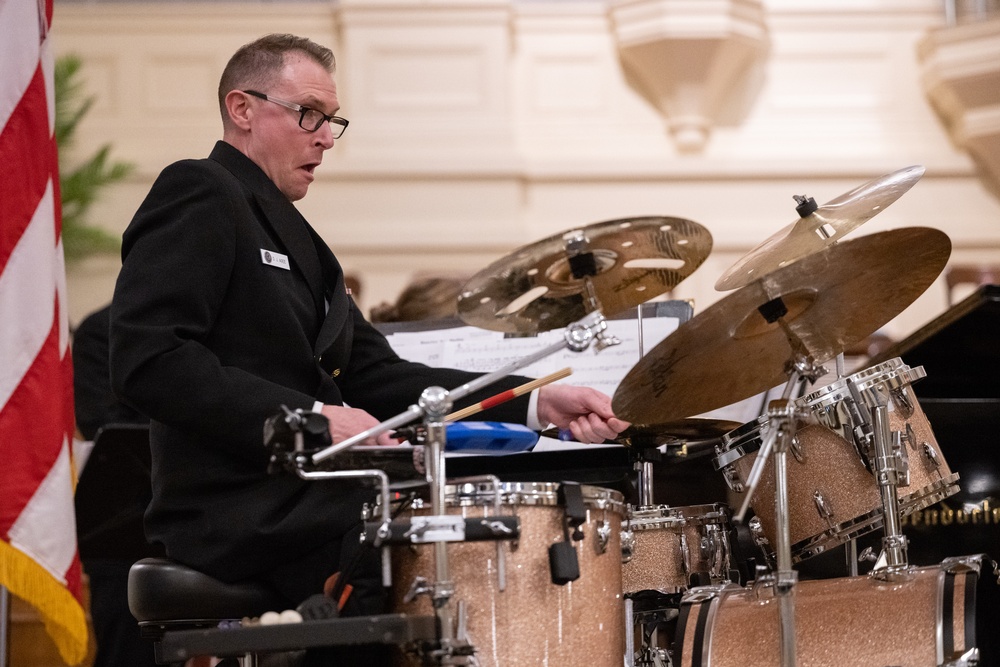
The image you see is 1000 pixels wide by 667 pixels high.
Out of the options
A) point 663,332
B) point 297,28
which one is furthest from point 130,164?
point 663,332

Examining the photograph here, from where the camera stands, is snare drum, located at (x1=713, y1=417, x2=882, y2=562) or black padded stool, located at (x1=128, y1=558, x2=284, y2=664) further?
snare drum, located at (x1=713, y1=417, x2=882, y2=562)

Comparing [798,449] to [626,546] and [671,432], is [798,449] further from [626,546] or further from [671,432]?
[626,546]

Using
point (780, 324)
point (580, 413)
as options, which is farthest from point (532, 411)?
point (780, 324)

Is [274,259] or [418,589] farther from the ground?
[274,259]

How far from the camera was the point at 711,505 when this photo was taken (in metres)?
3.08

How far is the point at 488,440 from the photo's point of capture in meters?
2.27

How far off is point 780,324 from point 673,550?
65 cm

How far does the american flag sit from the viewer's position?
3568mm

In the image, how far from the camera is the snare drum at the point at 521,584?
2290 mm

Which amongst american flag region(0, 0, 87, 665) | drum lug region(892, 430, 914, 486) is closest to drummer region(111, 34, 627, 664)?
drum lug region(892, 430, 914, 486)

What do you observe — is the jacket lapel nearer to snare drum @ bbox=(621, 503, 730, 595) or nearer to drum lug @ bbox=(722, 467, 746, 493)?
snare drum @ bbox=(621, 503, 730, 595)

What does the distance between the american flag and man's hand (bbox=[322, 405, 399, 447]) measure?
5.24 ft

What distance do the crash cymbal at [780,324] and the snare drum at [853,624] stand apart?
1.50 ft

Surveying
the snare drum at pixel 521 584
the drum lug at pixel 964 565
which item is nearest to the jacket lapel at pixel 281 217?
the snare drum at pixel 521 584
